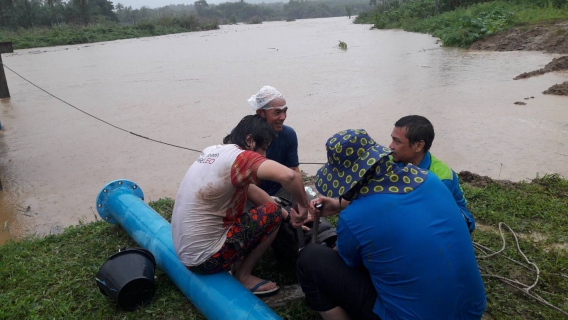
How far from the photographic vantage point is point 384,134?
20.5ft

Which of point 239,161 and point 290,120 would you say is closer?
point 239,161

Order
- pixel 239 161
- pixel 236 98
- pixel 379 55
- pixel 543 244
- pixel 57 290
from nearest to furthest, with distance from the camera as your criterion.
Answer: pixel 239 161 < pixel 57 290 < pixel 543 244 < pixel 236 98 < pixel 379 55

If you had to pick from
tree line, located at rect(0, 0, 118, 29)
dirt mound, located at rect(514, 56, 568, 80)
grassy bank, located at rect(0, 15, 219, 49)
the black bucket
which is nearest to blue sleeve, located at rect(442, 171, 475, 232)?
the black bucket

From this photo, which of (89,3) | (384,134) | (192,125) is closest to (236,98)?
(192,125)

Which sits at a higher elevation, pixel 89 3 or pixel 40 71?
pixel 89 3

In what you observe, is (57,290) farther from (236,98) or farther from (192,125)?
(236,98)

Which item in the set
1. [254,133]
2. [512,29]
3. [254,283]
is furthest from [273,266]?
[512,29]

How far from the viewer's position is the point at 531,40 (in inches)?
539

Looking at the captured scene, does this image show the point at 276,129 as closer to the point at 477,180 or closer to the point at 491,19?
the point at 477,180

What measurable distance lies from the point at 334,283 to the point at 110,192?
2.40 meters

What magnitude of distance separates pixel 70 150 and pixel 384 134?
4.64 m

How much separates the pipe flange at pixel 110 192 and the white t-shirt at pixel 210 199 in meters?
1.40

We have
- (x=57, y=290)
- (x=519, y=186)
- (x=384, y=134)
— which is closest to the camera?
(x=57, y=290)

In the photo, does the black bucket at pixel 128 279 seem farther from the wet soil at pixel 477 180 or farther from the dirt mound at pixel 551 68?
the dirt mound at pixel 551 68
